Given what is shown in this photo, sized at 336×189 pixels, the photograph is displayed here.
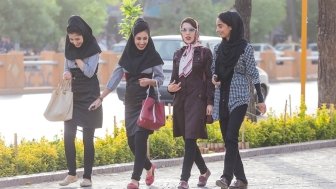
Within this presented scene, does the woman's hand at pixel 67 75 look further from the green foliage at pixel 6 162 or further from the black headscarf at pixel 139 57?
the green foliage at pixel 6 162

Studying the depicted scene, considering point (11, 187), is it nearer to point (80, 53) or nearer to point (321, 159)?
point (80, 53)

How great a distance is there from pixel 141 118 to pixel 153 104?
19 cm

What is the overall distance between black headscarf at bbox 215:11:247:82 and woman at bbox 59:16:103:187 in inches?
50.2

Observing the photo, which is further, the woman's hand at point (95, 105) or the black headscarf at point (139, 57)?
the woman's hand at point (95, 105)

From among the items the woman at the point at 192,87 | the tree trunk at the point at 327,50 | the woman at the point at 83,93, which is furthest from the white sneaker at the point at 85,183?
the tree trunk at the point at 327,50

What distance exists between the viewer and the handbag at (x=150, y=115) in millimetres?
9594

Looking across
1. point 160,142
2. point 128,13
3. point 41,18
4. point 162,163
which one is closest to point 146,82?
point 162,163

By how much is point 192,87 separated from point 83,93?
Answer: 1.13m

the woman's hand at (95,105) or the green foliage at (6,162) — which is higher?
the woman's hand at (95,105)

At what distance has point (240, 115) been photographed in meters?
9.52

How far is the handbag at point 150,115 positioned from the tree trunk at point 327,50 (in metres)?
7.08

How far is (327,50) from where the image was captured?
16.3 m

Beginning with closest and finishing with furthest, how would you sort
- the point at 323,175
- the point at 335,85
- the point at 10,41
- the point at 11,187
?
the point at 11,187 < the point at 323,175 < the point at 335,85 < the point at 10,41

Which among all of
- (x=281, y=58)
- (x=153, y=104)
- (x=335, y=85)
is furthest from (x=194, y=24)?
(x=281, y=58)
